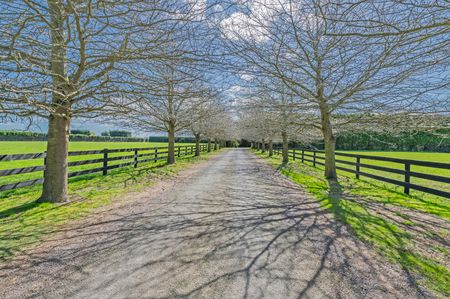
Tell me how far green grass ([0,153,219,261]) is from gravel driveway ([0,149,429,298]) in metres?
0.31

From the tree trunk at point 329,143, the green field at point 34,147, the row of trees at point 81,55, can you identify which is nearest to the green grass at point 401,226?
the tree trunk at point 329,143

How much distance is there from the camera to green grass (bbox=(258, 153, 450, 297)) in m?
2.53

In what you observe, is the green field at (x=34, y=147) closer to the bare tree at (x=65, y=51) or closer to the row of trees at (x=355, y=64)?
the bare tree at (x=65, y=51)

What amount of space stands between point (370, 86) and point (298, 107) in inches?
85.7

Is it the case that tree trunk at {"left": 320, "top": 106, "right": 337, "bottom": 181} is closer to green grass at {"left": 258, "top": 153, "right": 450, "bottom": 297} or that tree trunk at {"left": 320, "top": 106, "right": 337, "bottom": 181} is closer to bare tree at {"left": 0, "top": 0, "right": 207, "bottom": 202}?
green grass at {"left": 258, "top": 153, "right": 450, "bottom": 297}

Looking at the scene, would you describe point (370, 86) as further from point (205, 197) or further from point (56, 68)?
point (56, 68)

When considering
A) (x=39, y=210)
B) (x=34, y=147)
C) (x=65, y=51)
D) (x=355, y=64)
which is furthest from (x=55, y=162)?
(x=34, y=147)

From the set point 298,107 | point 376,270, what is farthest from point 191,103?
point 376,270

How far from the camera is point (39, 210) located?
436cm

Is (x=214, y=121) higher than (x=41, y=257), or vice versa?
(x=214, y=121)

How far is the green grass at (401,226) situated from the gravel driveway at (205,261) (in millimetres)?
237

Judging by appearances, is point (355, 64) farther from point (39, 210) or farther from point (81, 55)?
point (39, 210)

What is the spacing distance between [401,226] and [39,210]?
6443 mm

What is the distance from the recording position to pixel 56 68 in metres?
4.73
